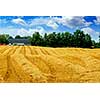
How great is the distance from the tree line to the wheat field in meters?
0.06

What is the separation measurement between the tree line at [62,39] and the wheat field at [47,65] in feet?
0.21

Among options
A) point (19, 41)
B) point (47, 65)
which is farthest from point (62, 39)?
point (19, 41)

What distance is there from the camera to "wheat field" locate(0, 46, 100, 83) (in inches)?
253

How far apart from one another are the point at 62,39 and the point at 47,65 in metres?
0.37

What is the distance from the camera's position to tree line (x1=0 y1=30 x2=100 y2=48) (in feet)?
21.2

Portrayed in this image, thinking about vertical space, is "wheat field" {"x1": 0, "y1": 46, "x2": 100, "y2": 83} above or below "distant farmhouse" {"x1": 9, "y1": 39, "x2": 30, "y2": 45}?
below

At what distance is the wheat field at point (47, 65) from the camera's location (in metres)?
6.43

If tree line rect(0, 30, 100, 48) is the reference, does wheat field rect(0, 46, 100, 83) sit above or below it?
below

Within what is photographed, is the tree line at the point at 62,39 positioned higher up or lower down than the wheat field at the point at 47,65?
higher up

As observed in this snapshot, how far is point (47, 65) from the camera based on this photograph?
21.2 ft
